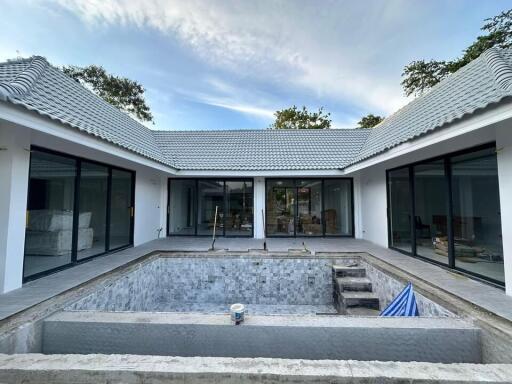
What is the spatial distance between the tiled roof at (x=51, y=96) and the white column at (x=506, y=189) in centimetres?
697

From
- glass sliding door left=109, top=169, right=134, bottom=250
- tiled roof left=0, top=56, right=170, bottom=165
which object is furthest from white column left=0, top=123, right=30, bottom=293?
glass sliding door left=109, top=169, right=134, bottom=250

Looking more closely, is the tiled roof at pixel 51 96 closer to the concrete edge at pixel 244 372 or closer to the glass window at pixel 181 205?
the concrete edge at pixel 244 372

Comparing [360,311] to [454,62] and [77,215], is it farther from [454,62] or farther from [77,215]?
[454,62]

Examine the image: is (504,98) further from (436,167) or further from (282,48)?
(282,48)

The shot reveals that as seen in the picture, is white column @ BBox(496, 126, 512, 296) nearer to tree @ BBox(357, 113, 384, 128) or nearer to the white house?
the white house

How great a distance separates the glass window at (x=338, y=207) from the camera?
33.0ft

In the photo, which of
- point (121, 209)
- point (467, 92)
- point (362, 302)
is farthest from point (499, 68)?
point (121, 209)

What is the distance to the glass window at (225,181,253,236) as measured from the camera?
397 inches

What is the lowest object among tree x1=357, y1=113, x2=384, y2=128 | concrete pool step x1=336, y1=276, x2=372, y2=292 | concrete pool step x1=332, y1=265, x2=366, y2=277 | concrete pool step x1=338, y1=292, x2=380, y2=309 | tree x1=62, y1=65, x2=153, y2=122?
concrete pool step x1=338, y1=292, x2=380, y2=309

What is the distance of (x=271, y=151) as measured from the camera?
11.0 metres

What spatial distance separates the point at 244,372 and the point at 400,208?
6.70 meters

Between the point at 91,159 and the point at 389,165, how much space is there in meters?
8.35

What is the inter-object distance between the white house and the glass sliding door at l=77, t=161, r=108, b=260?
0.11 feet

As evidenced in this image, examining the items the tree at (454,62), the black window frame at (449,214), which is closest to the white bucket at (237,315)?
the black window frame at (449,214)
